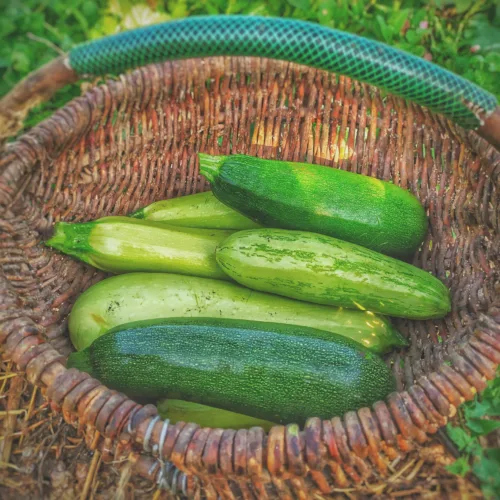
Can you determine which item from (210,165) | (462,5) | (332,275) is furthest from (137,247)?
(462,5)

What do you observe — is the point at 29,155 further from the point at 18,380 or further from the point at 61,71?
the point at 18,380

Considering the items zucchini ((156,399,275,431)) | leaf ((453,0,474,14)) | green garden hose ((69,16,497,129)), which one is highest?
leaf ((453,0,474,14))

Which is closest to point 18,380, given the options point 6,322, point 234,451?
point 6,322

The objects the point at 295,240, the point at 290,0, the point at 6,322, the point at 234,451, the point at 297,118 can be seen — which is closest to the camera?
the point at 234,451

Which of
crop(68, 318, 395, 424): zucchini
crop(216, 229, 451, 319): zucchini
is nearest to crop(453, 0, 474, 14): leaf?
crop(216, 229, 451, 319): zucchini

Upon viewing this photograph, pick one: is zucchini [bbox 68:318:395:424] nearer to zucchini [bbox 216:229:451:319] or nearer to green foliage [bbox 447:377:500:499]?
zucchini [bbox 216:229:451:319]
